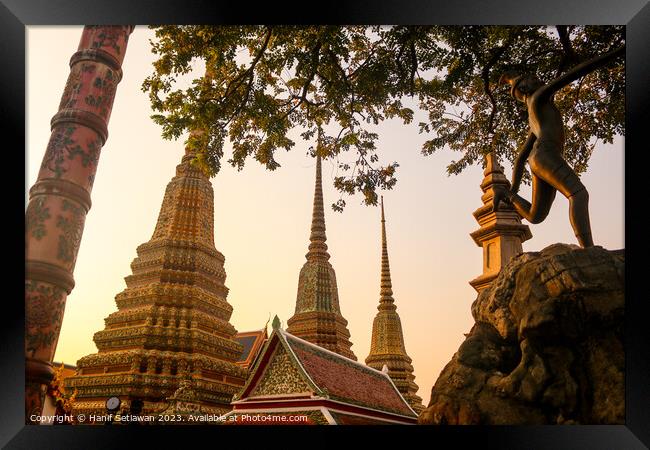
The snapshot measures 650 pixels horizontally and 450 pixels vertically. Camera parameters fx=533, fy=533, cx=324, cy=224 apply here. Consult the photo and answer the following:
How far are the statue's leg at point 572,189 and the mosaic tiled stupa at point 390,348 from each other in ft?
34.5

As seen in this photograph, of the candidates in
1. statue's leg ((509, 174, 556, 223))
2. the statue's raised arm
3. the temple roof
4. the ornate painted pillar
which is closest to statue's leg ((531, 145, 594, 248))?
statue's leg ((509, 174, 556, 223))

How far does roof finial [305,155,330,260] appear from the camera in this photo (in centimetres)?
1589

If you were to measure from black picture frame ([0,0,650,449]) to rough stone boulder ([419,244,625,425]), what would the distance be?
0.27 feet

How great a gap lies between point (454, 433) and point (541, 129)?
88.4 inches

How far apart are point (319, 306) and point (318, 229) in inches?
106

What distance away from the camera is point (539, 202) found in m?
4.02

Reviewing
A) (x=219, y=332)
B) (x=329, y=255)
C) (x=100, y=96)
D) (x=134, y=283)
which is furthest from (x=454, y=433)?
(x=329, y=255)

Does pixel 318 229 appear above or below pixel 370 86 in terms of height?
above

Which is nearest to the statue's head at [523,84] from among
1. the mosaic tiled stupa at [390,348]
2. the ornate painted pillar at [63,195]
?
the ornate painted pillar at [63,195]

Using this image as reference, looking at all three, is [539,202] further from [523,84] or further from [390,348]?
[390,348]

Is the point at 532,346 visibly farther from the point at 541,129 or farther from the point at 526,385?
the point at 541,129

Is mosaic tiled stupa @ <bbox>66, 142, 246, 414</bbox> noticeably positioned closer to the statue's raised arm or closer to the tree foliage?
the tree foliage

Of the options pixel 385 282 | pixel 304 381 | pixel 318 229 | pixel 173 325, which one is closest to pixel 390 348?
pixel 385 282

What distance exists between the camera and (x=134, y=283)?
37.8 ft
